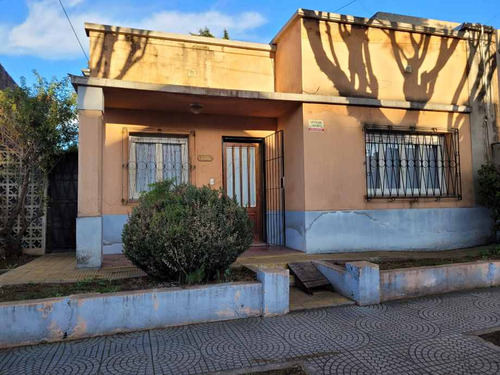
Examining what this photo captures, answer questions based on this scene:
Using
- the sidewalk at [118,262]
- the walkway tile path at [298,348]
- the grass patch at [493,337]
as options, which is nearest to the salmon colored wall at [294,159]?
the sidewalk at [118,262]

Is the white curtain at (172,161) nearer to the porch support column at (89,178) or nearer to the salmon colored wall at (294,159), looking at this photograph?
the porch support column at (89,178)

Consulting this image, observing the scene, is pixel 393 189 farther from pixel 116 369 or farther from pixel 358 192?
pixel 116 369

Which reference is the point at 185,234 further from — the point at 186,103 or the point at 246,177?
the point at 246,177

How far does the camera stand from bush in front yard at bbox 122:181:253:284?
169 inches

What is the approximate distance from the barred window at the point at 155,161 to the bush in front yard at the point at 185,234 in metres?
2.73

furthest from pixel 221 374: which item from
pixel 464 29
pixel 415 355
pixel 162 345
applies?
pixel 464 29

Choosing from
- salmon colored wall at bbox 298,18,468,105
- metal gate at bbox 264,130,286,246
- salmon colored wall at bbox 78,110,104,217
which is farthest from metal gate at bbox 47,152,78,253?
salmon colored wall at bbox 298,18,468,105

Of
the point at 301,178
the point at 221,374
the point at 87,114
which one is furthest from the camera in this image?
the point at 301,178

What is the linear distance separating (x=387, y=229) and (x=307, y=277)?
278 cm

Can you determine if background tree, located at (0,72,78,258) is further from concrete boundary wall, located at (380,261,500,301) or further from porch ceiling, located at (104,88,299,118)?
concrete boundary wall, located at (380,261,500,301)

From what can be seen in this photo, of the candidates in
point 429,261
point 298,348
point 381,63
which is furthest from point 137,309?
A: point 381,63

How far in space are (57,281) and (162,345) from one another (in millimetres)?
2244

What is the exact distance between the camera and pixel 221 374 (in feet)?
9.84

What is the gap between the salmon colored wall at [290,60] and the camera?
281 inches
